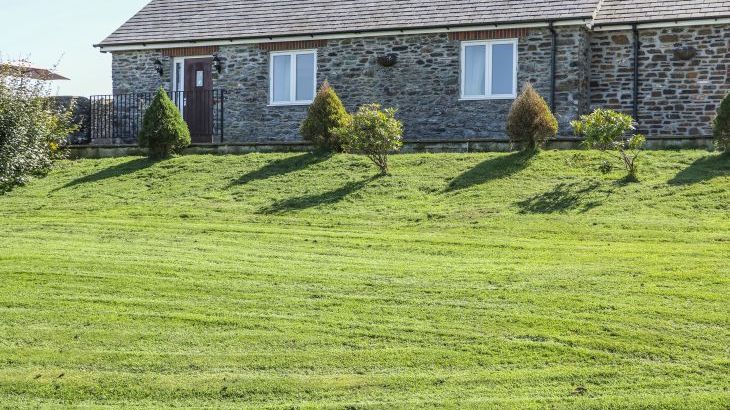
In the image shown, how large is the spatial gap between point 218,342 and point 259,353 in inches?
20.6

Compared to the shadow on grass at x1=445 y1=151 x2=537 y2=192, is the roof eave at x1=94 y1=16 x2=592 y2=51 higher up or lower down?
higher up

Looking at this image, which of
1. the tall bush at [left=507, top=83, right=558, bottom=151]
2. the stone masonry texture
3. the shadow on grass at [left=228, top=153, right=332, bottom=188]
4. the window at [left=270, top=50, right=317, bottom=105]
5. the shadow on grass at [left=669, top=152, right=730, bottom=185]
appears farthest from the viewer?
the window at [left=270, top=50, right=317, bottom=105]

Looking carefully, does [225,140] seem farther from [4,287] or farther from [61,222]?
[4,287]

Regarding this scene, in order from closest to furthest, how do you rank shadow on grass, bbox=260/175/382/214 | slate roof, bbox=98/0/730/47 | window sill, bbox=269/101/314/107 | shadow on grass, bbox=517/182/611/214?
shadow on grass, bbox=517/182/611/214 → shadow on grass, bbox=260/175/382/214 → slate roof, bbox=98/0/730/47 → window sill, bbox=269/101/314/107

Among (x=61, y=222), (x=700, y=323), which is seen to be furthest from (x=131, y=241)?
(x=700, y=323)

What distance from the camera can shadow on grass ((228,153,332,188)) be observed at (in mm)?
21500

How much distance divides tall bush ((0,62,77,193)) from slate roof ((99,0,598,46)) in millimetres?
4764

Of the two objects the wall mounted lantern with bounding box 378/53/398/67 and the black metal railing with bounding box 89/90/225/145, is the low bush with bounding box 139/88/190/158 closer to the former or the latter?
the black metal railing with bounding box 89/90/225/145

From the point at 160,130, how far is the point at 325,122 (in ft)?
13.0

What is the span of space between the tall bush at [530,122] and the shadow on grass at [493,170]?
34 cm

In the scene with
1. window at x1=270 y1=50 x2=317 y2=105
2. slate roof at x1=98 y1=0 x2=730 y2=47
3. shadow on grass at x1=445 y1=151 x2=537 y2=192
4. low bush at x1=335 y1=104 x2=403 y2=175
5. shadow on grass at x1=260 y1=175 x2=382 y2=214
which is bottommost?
shadow on grass at x1=260 y1=175 x2=382 y2=214

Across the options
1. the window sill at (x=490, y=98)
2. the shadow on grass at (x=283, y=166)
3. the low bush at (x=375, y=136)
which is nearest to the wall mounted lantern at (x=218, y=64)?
the shadow on grass at (x=283, y=166)

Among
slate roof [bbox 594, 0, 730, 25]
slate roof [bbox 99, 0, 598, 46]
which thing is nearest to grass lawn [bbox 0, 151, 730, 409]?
slate roof [bbox 594, 0, 730, 25]

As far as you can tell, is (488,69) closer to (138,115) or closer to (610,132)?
(610,132)
